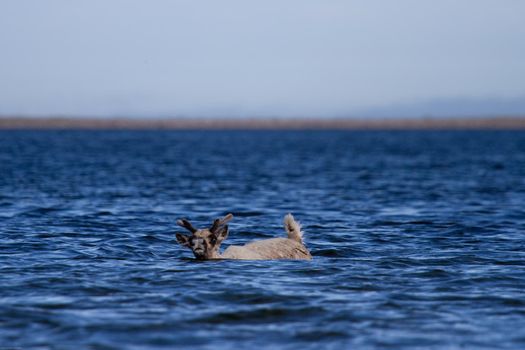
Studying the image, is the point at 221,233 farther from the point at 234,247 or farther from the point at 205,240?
the point at 234,247

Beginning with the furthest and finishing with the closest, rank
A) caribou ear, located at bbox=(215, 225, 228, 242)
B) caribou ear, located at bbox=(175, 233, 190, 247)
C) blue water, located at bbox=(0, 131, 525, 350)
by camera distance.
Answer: caribou ear, located at bbox=(175, 233, 190, 247) < caribou ear, located at bbox=(215, 225, 228, 242) < blue water, located at bbox=(0, 131, 525, 350)

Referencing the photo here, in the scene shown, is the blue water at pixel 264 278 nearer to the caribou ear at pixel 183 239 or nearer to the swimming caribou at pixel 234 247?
A: the swimming caribou at pixel 234 247

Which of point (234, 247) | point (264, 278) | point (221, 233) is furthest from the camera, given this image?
point (234, 247)

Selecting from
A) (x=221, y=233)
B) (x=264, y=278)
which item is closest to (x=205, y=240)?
(x=221, y=233)

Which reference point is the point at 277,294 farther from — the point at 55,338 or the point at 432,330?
the point at 55,338

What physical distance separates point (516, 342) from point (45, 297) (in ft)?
23.3

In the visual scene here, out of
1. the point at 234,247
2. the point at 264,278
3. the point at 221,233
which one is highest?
the point at 221,233

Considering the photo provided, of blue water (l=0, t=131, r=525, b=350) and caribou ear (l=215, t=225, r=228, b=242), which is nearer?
blue water (l=0, t=131, r=525, b=350)

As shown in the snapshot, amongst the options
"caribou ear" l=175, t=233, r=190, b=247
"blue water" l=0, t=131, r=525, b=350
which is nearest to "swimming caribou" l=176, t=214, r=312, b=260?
"caribou ear" l=175, t=233, r=190, b=247

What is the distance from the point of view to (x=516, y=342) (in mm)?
11281

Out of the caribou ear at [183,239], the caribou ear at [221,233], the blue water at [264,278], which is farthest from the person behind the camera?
the caribou ear at [183,239]

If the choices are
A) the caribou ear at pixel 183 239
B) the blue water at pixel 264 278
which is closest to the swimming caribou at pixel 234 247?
the caribou ear at pixel 183 239

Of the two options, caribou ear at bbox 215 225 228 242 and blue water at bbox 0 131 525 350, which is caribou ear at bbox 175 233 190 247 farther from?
caribou ear at bbox 215 225 228 242

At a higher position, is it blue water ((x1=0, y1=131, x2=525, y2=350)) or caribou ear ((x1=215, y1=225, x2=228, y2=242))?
caribou ear ((x1=215, y1=225, x2=228, y2=242))
